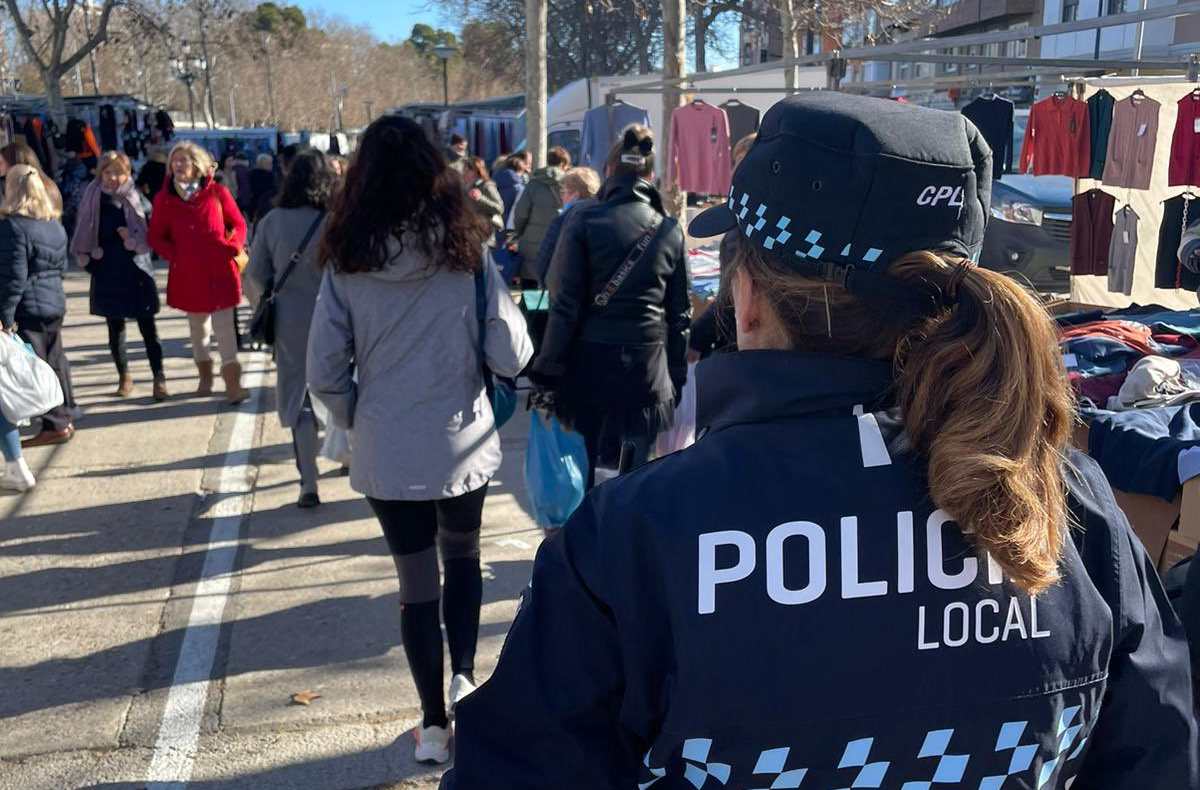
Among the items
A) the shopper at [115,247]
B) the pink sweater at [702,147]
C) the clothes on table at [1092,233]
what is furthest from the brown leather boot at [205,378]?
the clothes on table at [1092,233]

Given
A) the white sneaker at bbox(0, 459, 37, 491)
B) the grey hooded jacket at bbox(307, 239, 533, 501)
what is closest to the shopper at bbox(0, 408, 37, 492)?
the white sneaker at bbox(0, 459, 37, 491)

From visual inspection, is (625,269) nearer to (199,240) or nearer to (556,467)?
(556,467)

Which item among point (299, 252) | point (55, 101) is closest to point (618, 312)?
point (299, 252)

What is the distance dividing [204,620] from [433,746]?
159 cm

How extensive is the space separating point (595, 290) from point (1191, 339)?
2378mm

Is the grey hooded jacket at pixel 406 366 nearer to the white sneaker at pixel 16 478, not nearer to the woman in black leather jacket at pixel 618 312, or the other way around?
the woman in black leather jacket at pixel 618 312

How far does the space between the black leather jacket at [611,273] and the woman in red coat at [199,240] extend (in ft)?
13.3

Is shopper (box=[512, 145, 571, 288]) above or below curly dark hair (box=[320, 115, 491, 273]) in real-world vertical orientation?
below

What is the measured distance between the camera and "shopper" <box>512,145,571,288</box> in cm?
938

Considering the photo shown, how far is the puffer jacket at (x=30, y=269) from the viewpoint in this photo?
6.26 metres

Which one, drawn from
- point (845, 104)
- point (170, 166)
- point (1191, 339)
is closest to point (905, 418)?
point (845, 104)

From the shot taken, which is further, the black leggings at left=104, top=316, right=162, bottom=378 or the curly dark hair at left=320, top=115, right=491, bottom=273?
the black leggings at left=104, top=316, right=162, bottom=378

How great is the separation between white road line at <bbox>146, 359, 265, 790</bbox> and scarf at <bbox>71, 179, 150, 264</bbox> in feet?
5.76

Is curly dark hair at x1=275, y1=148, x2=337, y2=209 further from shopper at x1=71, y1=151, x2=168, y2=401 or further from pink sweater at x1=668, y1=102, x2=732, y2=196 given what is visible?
pink sweater at x1=668, y1=102, x2=732, y2=196
